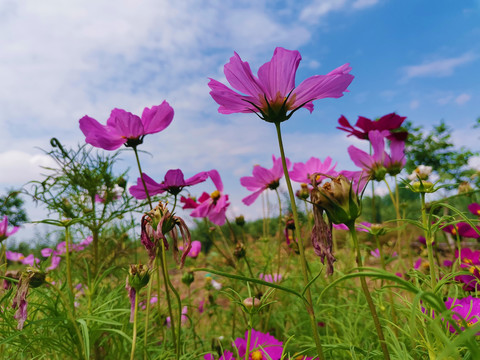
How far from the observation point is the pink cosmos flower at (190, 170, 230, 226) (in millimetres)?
1061

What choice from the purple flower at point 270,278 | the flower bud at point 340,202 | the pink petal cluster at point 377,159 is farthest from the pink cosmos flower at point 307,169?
the flower bud at point 340,202

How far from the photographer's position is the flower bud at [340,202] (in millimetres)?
370

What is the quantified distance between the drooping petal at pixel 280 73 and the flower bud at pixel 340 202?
0.15 m

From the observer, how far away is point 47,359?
0.73m

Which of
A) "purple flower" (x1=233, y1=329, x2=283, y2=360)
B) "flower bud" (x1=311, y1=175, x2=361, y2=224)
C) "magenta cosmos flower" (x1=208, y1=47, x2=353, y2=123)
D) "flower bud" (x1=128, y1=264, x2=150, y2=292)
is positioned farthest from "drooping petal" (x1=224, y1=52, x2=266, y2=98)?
"purple flower" (x1=233, y1=329, x2=283, y2=360)

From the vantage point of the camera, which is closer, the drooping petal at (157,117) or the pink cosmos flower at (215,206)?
the drooping petal at (157,117)

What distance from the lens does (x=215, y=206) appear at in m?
1.10

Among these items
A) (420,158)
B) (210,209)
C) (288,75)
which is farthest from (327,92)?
(420,158)

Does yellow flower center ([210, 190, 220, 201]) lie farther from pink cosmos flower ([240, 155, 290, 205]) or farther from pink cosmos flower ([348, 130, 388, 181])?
pink cosmos flower ([348, 130, 388, 181])

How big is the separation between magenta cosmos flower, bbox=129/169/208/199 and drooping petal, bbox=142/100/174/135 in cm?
11

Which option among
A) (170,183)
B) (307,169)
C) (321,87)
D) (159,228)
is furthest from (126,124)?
(307,169)

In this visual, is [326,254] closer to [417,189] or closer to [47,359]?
[417,189]

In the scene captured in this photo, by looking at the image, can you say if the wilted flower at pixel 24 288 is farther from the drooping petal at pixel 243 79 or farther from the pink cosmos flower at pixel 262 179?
the pink cosmos flower at pixel 262 179

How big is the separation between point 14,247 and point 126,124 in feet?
9.04
